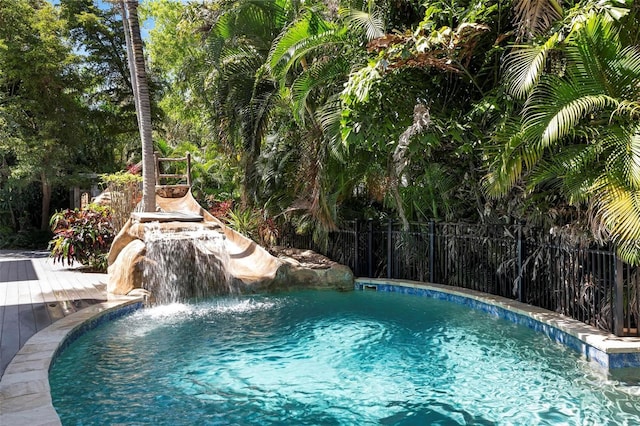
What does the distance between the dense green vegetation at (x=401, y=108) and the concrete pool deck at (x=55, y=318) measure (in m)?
1.30

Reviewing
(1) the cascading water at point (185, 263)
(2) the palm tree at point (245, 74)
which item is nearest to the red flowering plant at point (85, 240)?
(1) the cascading water at point (185, 263)

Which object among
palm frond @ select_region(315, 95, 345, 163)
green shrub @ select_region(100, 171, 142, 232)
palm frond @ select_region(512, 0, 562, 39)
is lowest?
green shrub @ select_region(100, 171, 142, 232)

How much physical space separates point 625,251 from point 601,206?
53cm

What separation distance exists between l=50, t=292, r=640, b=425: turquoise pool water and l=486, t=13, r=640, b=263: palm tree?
172 centimetres

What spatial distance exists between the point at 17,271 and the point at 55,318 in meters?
5.36

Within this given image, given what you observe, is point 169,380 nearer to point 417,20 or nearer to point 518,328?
point 518,328

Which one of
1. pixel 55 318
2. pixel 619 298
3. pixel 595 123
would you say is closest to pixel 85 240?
pixel 55 318

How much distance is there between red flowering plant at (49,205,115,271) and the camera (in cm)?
1093

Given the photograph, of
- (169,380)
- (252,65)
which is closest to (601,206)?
(169,380)

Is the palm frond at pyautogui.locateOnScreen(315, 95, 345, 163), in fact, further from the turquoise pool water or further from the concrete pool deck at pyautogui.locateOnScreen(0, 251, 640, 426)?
the concrete pool deck at pyautogui.locateOnScreen(0, 251, 640, 426)

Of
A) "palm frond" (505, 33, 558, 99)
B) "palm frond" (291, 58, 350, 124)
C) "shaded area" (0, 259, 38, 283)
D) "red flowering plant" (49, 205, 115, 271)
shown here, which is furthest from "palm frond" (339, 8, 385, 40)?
"shaded area" (0, 259, 38, 283)

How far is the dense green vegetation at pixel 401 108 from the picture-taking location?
17.7 feet

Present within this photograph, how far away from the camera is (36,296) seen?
8.08 m

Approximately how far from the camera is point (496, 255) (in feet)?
27.9
